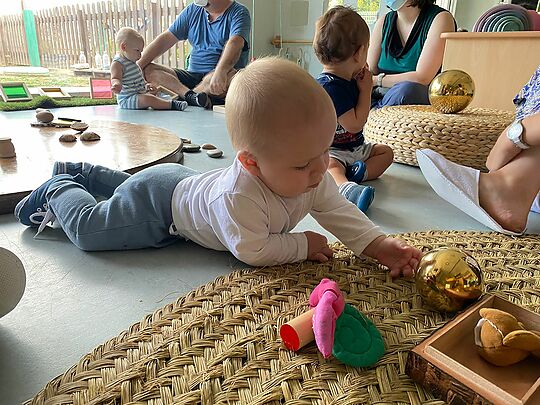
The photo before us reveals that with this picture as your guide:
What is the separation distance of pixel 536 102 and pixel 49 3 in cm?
336

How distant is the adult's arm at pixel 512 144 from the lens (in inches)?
37.0

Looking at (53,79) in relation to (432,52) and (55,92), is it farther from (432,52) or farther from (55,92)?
(432,52)

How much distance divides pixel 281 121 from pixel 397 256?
304mm

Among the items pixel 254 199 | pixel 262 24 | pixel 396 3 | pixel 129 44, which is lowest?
pixel 254 199

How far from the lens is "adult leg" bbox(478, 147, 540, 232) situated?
95 centimetres

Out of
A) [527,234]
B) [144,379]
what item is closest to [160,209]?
[144,379]

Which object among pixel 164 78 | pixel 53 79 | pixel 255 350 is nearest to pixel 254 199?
pixel 255 350

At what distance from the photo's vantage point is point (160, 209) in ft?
2.74

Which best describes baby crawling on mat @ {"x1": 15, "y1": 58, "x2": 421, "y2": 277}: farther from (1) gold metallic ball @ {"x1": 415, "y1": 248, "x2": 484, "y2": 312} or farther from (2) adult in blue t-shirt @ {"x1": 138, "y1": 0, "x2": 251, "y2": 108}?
(2) adult in blue t-shirt @ {"x1": 138, "y1": 0, "x2": 251, "y2": 108}

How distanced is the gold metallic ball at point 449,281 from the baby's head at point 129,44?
7.61 ft

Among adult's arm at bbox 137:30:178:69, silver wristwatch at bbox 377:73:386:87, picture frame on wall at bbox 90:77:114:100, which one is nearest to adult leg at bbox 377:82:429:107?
silver wristwatch at bbox 377:73:386:87

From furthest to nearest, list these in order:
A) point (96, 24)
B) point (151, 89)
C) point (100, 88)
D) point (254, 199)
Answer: point (96, 24), point (100, 88), point (151, 89), point (254, 199)

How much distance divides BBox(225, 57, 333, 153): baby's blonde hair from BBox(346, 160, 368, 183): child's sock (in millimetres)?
623

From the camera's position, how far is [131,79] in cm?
253
